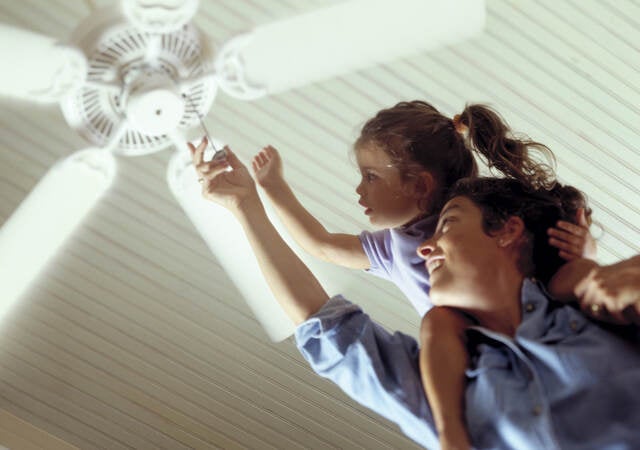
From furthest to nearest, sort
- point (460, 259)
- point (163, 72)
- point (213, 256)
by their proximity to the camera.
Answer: point (213, 256) → point (163, 72) → point (460, 259)

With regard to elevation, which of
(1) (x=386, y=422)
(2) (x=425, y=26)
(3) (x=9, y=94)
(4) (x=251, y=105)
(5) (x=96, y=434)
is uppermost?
(2) (x=425, y=26)

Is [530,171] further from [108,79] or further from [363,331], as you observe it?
[108,79]

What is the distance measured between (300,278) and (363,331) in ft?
0.49

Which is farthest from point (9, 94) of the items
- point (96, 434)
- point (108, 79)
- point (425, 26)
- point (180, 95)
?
point (96, 434)

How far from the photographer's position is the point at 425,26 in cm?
153

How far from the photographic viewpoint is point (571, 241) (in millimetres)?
1457

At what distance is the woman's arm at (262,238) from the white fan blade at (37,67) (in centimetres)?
24

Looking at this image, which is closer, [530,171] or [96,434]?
[530,171]

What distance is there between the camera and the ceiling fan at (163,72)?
1514 mm

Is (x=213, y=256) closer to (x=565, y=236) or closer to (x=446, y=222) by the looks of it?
(x=446, y=222)

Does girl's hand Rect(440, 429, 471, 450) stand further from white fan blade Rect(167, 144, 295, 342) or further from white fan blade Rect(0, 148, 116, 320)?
white fan blade Rect(0, 148, 116, 320)

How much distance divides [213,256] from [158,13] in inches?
33.4

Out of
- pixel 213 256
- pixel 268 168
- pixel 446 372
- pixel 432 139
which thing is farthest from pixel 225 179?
pixel 213 256

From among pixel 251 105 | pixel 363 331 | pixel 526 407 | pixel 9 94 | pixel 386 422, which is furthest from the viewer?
pixel 386 422
